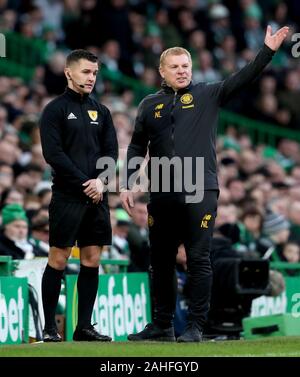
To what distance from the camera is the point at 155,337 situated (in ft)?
35.0

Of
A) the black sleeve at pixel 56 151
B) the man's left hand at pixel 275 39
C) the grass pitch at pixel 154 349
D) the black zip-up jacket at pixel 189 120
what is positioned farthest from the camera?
the black zip-up jacket at pixel 189 120

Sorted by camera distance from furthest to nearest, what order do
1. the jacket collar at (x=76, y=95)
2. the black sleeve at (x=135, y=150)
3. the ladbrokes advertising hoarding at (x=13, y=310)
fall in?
the ladbrokes advertising hoarding at (x=13, y=310) → the black sleeve at (x=135, y=150) → the jacket collar at (x=76, y=95)

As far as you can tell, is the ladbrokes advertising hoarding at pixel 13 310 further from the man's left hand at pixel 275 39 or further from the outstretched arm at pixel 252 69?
the man's left hand at pixel 275 39

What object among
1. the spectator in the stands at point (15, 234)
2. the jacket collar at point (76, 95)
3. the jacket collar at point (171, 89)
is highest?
the jacket collar at point (171, 89)

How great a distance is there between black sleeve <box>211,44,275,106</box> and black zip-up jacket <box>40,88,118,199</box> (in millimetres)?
914

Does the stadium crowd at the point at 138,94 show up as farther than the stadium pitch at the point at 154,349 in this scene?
Yes

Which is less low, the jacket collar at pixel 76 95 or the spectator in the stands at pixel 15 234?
the jacket collar at pixel 76 95

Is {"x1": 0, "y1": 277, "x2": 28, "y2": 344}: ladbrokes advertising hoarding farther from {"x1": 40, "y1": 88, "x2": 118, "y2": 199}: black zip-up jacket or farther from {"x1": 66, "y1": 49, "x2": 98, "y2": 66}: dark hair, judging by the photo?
{"x1": 66, "y1": 49, "x2": 98, "y2": 66}: dark hair

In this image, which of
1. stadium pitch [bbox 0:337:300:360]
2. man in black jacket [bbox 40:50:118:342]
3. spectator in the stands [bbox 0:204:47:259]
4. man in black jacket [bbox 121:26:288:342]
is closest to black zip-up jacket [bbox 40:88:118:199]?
man in black jacket [bbox 40:50:118:342]

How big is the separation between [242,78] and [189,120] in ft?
→ 1.76

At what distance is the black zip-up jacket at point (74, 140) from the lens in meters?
10.3

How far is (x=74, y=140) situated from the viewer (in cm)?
1046

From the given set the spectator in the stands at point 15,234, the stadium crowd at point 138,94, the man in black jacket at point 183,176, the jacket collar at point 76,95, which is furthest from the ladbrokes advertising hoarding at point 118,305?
the jacket collar at point 76,95
